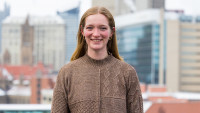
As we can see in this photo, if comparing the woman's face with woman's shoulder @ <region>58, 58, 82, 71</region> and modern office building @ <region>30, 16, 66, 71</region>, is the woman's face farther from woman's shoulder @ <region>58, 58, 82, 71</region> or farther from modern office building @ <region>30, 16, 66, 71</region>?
modern office building @ <region>30, 16, 66, 71</region>

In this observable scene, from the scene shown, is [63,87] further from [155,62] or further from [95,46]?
[155,62]

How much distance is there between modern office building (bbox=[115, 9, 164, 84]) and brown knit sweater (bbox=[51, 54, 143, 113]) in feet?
187

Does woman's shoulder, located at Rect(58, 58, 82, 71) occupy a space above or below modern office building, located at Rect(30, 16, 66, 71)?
above

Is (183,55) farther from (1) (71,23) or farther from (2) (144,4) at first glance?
(1) (71,23)

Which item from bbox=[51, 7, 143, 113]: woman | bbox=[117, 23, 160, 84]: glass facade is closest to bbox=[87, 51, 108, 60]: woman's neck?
bbox=[51, 7, 143, 113]: woman

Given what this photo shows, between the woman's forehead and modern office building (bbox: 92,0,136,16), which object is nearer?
the woman's forehead

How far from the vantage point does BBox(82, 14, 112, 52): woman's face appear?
1443 mm

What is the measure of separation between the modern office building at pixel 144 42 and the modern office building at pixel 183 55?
6.41ft

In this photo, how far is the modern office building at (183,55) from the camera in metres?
60.1

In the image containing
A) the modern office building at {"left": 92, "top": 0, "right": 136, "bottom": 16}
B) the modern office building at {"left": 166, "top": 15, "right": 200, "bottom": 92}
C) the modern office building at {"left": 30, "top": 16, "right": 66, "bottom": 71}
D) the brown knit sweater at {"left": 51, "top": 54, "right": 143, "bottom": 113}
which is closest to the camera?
the brown knit sweater at {"left": 51, "top": 54, "right": 143, "bottom": 113}

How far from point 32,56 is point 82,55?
310 feet

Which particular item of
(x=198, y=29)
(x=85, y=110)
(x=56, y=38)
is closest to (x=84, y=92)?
(x=85, y=110)

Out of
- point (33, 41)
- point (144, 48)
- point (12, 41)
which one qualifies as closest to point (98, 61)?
point (144, 48)

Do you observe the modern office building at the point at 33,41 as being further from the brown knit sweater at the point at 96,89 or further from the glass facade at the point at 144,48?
the brown knit sweater at the point at 96,89
